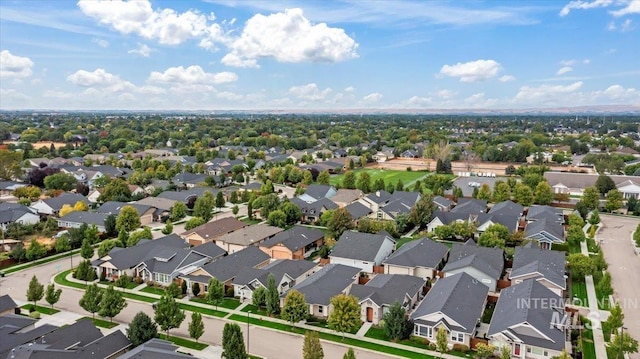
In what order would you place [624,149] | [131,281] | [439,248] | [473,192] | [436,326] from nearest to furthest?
[436,326] → [131,281] → [439,248] → [473,192] → [624,149]

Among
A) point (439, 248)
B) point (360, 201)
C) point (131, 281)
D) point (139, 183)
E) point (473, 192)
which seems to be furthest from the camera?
point (139, 183)

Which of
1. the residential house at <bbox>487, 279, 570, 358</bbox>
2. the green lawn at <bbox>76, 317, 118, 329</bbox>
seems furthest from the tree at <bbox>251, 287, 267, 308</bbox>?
the residential house at <bbox>487, 279, 570, 358</bbox>

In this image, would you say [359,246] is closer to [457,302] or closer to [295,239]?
[295,239]

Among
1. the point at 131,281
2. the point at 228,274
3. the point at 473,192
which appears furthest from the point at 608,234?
the point at 131,281

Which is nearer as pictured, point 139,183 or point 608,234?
point 608,234

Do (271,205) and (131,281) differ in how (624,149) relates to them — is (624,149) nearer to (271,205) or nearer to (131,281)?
(271,205)
